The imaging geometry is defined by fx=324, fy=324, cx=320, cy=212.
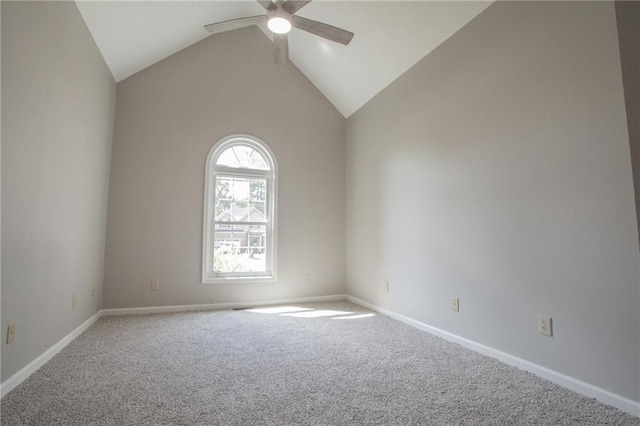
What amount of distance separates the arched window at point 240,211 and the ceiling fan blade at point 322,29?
185 centimetres

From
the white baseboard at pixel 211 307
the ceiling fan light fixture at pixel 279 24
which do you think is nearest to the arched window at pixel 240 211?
the white baseboard at pixel 211 307

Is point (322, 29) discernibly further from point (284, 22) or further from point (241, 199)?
point (241, 199)

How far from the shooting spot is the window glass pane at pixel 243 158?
13.4 ft

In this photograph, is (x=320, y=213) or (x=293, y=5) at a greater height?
(x=293, y=5)

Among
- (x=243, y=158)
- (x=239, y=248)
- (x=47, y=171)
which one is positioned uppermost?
(x=243, y=158)

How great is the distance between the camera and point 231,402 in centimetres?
162

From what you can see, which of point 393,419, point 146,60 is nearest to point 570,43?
point 393,419

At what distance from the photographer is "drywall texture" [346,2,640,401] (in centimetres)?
169

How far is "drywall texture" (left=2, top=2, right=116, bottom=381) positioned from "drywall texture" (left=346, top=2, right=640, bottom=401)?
2.87 meters

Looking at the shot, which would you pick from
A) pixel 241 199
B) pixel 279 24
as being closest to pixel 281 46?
pixel 279 24

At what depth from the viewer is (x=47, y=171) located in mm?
2080

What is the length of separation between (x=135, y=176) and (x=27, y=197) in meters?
1.84

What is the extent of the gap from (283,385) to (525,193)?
6.27 feet

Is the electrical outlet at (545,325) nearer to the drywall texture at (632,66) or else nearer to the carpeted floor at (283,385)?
the carpeted floor at (283,385)
